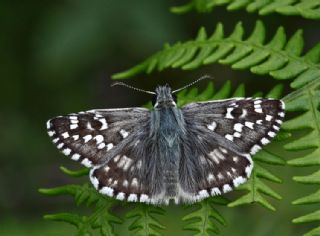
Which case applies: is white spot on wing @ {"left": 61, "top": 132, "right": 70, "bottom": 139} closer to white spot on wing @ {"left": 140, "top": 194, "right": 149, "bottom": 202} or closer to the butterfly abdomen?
the butterfly abdomen

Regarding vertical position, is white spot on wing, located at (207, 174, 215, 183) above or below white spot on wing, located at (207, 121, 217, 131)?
below

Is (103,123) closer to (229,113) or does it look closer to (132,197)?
(132,197)

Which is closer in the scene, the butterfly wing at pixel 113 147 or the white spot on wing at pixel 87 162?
the butterfly wing at pixel 113 147

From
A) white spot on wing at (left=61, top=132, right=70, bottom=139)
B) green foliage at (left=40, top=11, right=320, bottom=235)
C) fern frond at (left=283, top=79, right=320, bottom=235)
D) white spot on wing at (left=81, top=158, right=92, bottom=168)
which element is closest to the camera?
fern frond at (left=283, top=79, right=320, bottom=235)

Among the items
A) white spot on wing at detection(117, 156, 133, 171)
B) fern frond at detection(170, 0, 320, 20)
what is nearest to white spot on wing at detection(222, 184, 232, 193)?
white spot on wing at detection(117, 156, 133, 171)

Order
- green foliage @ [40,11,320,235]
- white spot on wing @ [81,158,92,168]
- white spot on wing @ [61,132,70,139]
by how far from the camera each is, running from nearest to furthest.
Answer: green foliage @ [40,11,320,235] → white spot on wing @ [81,158,92,168] → white spot on wing @ [61,132,70,139]

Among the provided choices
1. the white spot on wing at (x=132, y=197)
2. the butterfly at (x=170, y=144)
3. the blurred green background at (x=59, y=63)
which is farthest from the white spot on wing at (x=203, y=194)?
the blurred green background at (x=59, y=63)

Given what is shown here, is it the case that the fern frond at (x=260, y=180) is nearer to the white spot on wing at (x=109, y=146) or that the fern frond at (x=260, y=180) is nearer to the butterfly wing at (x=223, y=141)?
the butterfly wing at (x=223, y=141)
